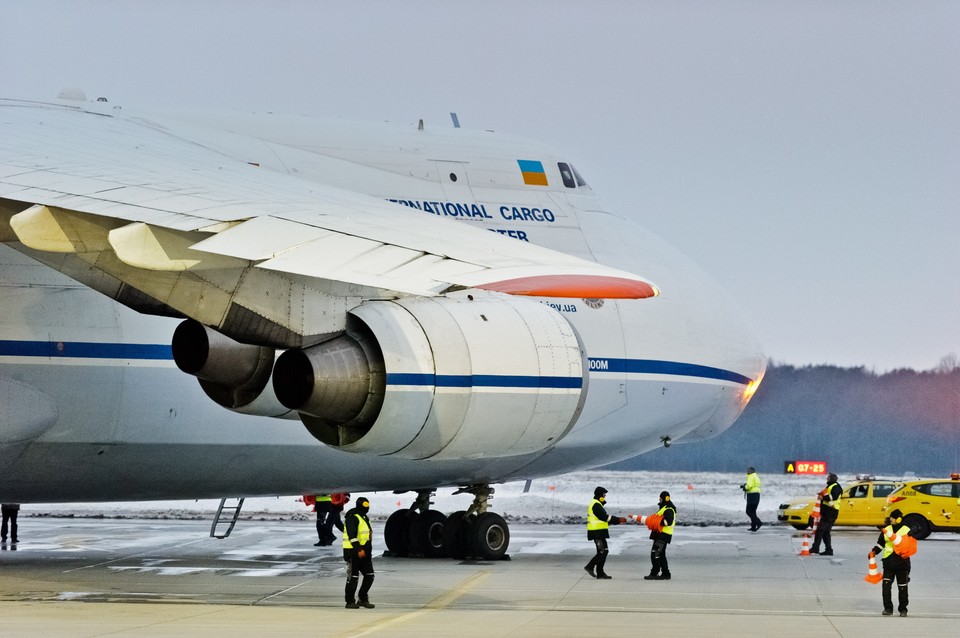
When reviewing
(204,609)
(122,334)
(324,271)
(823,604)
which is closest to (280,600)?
(204,609)

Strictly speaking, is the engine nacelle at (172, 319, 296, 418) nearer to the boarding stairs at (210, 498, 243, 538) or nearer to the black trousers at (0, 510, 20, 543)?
the boarding stairs at (210, 498, 243, 538)

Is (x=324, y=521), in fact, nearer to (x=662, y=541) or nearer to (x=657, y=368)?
(x=657, y=368)

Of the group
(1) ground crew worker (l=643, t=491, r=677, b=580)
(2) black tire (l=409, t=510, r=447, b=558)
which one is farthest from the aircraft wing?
(2) black tire (l=409, t=510, r=447, b=558)

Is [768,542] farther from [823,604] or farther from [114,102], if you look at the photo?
[114,102]

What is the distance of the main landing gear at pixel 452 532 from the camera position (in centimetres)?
1764

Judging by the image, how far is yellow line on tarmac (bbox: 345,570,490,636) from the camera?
Answer: 10586 millimetres

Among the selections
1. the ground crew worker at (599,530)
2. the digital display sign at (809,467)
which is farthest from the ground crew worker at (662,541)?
the digital display sign at (809,467)

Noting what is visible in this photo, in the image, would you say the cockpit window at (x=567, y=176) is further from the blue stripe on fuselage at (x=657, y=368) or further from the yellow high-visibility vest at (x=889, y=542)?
the yellow high-visibility vest at (x=889, y=542)

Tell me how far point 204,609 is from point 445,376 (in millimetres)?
3748

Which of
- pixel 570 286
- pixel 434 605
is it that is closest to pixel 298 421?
pixel 434 605

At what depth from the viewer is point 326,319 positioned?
991 centimetres

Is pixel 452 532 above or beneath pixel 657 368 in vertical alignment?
beneath

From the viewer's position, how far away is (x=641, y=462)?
2007 inches

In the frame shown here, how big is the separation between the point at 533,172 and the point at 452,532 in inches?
190
